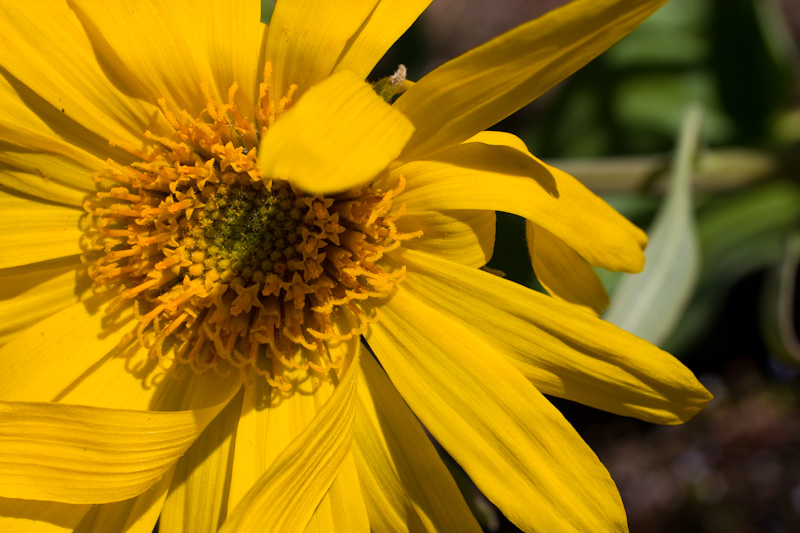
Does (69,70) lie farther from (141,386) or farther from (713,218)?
(713,218)

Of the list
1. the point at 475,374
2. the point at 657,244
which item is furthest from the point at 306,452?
the point at 657,244

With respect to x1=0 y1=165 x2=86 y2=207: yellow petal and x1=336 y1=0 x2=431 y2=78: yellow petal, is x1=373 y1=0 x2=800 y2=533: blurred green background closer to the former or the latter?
x1=336 y1=0 x2=431 y2=78: yellow petal

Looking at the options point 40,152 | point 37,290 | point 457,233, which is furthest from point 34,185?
point 457,233

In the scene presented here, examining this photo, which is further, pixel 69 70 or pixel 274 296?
pixel 274 296

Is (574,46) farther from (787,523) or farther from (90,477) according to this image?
(787,523)

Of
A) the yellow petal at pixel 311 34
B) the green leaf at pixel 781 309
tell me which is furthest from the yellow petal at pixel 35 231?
the green leaf at pixel 781 309
